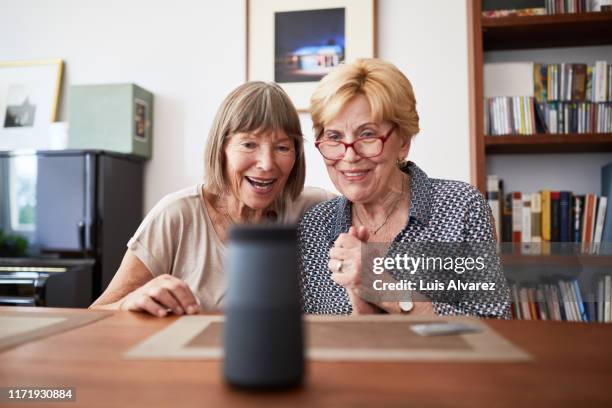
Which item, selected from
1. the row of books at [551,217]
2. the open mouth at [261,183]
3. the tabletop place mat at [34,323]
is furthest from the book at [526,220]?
the tabletop place mat at [34,323]

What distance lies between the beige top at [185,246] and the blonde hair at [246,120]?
0.38ft

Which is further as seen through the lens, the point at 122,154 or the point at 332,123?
the point at 122,154

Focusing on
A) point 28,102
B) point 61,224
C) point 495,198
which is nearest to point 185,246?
point 61,224

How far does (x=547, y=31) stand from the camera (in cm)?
262

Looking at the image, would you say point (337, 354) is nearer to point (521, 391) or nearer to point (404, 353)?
point (404, 353)

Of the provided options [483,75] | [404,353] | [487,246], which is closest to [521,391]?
[404,353]

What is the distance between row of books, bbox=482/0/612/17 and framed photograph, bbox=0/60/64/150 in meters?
2.71

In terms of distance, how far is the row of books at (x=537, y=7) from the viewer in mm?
2557

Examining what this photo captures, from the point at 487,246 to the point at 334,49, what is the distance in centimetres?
203

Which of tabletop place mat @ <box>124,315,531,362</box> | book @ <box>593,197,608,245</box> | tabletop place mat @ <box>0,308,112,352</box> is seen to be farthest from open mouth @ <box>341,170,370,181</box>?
book @ <box>593,197,608,245</box>

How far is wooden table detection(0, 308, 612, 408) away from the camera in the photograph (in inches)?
21.3

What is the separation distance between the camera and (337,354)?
70cm

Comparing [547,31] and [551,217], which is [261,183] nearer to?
[551,217]

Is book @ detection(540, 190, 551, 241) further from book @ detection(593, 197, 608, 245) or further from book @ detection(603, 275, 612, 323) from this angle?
book @ detection(603, 275, 612, 323)
